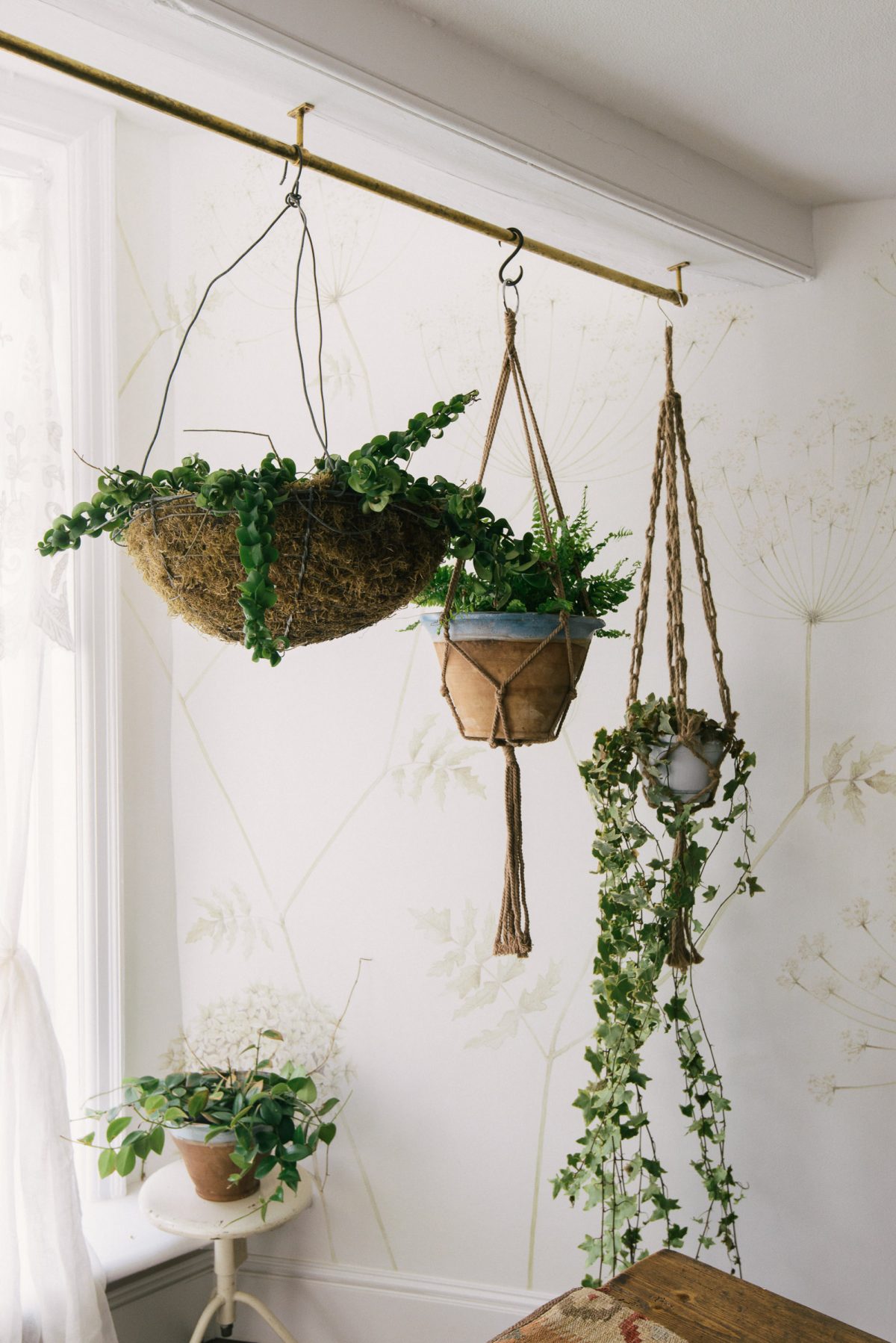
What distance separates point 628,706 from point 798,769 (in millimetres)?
379

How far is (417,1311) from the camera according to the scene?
7.22 feet

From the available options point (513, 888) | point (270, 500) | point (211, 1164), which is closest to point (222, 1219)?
point (211, 1164)

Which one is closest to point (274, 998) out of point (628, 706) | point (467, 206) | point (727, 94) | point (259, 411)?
point (628, 706)

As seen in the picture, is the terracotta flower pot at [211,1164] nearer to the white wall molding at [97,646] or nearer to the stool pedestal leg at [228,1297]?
the stool pedestal leg at [228,1297]

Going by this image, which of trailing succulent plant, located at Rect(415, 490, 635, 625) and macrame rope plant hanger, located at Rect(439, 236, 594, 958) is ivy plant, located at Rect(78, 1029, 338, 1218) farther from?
trailing succulent plant, located at Rect(415, 490, 635, 625)

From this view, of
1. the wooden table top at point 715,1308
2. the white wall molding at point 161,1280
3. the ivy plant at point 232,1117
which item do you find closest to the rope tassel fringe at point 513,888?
the wooden table top at point 715,1308

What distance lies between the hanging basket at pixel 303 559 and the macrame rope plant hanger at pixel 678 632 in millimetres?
604

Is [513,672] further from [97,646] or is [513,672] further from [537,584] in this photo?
[97,646]

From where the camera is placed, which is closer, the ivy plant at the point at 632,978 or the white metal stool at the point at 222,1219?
the ivy plant at the point at 632,978

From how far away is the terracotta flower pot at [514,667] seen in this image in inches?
57.3

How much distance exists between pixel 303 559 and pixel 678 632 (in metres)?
0.80

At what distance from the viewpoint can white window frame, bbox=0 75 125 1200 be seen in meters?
2.27

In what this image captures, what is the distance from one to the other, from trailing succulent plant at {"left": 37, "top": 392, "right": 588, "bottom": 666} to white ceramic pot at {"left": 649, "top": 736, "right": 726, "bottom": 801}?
50 centimetres

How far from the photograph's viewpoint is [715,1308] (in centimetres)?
143
